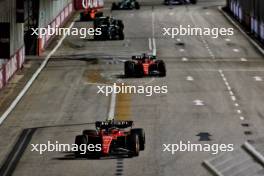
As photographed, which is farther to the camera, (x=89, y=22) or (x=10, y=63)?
(x=89, y=22)

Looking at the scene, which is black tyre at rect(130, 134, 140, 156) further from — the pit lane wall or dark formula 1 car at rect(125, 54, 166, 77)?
the pit lane wall

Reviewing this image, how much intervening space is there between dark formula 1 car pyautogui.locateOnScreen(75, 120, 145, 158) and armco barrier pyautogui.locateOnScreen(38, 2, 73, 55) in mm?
31063

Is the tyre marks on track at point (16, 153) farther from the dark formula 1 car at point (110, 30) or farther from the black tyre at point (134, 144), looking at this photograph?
the dark formula 1 car at point (110, 30)

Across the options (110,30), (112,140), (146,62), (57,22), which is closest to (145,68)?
(146,62)

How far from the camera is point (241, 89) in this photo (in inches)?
1564

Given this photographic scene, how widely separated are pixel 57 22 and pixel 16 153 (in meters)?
45.6

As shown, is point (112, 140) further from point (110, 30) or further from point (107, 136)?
point (110, 30)

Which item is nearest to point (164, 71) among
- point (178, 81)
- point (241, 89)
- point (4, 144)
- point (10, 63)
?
point (178, 81)

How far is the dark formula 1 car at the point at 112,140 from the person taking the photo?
24.2 m

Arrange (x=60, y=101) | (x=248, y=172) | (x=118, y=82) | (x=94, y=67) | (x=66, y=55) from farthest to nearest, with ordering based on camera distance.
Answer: (x=66, y=55) → (x=94, y=67) → (x=118, y=82) → (x=60, y=101) → (x=248, y=172)

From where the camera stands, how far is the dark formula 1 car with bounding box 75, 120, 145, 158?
79.4 feet

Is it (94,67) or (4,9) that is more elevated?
(4,9)

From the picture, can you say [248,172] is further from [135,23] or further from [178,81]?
[135,23]

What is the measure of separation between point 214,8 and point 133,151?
2775 inches
